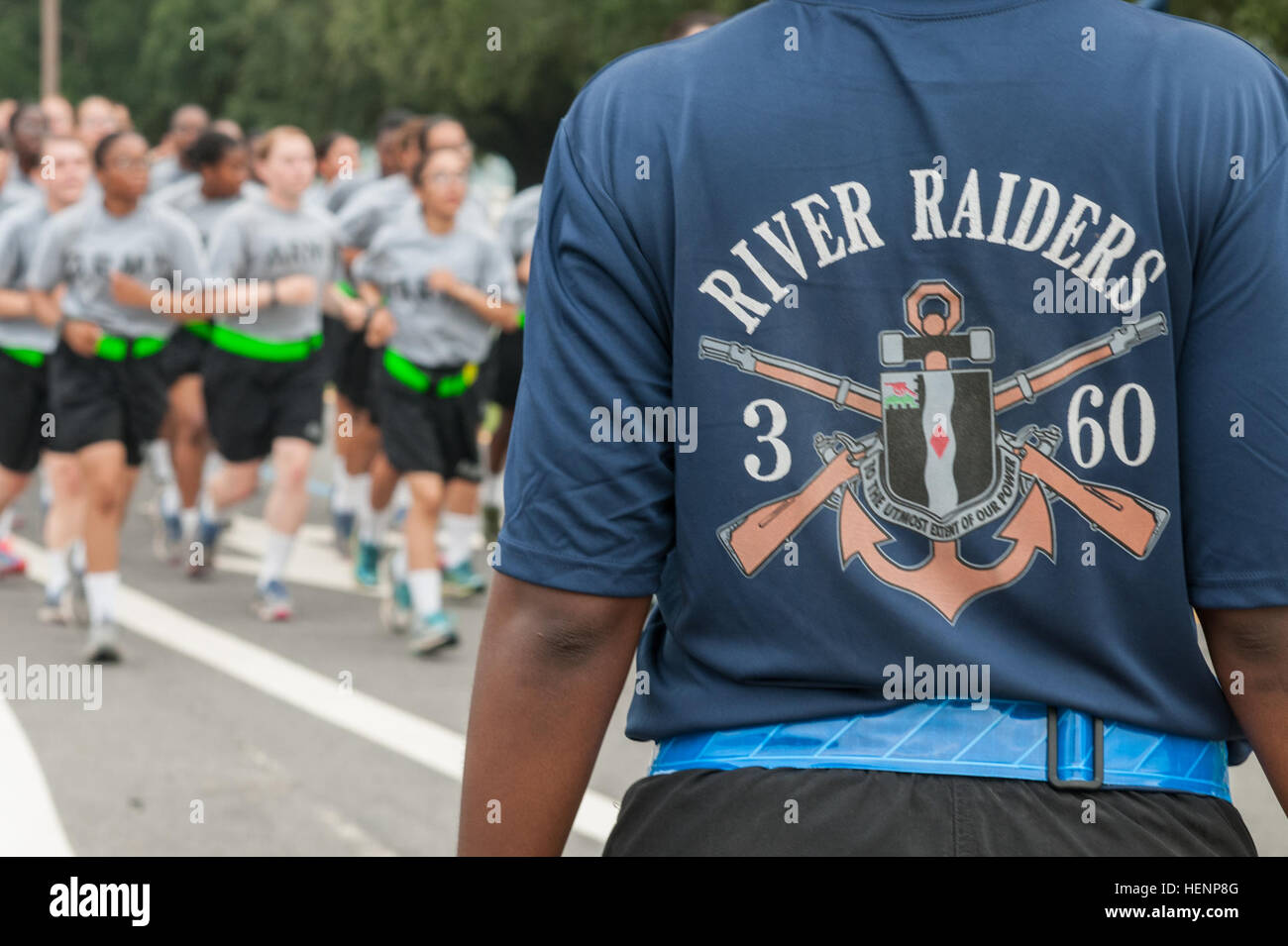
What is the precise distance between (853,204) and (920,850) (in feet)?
1.72

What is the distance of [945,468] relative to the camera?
66.4 inches

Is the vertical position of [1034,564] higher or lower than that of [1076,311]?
lower

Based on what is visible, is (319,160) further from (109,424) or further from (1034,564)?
(1034,564)

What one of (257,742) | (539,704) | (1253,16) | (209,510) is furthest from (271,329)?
(1253,16)

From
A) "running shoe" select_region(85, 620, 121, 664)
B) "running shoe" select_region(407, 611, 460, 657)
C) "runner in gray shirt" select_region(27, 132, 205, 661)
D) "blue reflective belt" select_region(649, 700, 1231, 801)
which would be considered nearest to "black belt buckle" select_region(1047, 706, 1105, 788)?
"blue reflective belt" select_region(649, 700, 1231, 801)

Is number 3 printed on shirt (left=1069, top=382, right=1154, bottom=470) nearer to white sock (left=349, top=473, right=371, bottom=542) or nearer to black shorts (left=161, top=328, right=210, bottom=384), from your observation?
white sock (left=349, top=473, right=371, bottom=542)

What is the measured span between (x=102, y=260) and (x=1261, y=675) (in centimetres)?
850

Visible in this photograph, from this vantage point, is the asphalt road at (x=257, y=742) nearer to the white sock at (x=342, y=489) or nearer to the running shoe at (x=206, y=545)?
the running shoe at (x=206, y=545)

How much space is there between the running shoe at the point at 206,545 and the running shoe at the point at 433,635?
2572 mm

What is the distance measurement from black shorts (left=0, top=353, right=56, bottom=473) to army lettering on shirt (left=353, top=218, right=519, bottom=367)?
2173 mm

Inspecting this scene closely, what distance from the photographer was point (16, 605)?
10328 millimetres

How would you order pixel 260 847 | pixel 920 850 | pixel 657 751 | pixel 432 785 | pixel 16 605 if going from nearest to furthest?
pixel 920 850 → pixel 657 751 → pixel 260 847 → pixel 432 785 → pixel 16 605
